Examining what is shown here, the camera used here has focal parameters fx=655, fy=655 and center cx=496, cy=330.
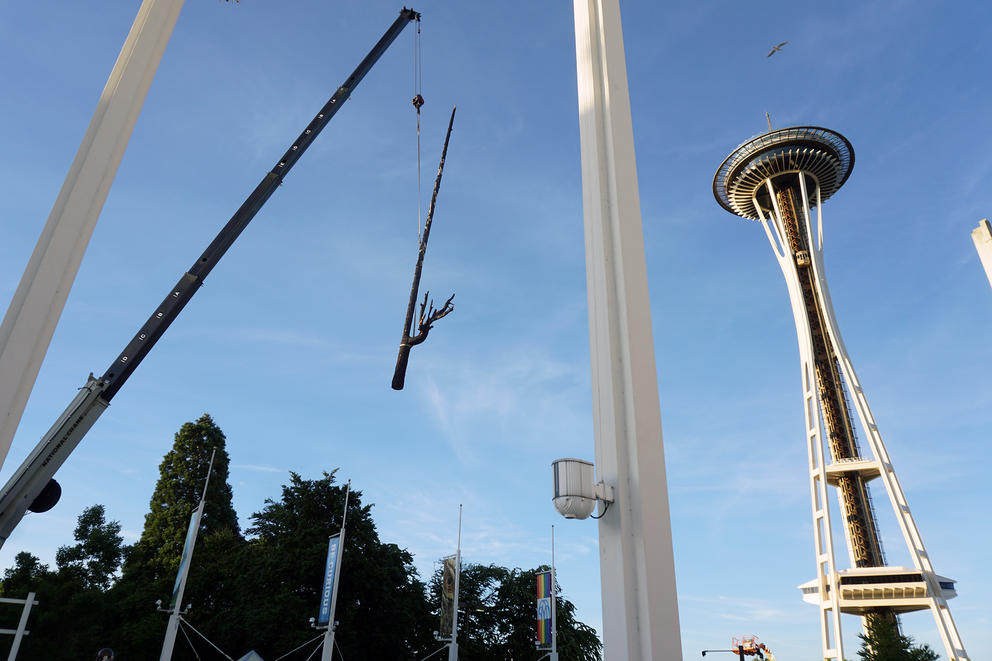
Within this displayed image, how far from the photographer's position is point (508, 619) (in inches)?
1248

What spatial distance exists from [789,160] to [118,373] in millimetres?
46718

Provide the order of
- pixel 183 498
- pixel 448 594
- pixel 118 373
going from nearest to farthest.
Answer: pixel 118 373 → pixel 448 594 → pixel 183 498

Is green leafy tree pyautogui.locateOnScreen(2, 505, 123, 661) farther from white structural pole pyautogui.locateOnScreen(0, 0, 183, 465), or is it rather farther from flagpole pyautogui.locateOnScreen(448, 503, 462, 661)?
white structural pole pyautogui.locateOnScreen(0, 0, 183, 465)

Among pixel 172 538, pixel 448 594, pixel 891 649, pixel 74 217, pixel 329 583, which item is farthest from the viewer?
pixel 172 538

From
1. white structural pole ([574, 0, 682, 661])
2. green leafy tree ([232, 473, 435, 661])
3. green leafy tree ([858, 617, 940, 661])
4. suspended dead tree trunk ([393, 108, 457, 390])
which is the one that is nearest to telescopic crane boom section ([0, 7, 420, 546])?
suspended dead tree trunk ([393, 108, 457, 390])

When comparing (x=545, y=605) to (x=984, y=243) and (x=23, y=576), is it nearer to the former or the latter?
(x=23, y=576)

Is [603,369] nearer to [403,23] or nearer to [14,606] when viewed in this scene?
[403,23]

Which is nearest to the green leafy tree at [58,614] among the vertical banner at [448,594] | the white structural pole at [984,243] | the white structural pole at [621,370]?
the vertical banner at [448,594]

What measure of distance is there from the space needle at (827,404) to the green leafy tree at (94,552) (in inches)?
1439

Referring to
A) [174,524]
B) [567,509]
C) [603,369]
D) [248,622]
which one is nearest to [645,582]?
[567,509]

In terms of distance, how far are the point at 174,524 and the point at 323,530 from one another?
1136 centimetres

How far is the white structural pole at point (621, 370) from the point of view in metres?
3.22

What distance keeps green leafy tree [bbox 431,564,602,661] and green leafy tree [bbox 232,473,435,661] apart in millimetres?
4077

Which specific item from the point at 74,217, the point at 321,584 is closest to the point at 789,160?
the point at 321,584
